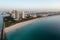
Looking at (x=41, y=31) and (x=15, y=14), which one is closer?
(x=15, y=14)

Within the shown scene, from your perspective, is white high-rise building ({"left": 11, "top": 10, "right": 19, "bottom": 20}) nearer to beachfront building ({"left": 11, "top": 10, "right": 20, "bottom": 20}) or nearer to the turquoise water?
beachfront building ({"left": 11, "top": 10, "right": 20, "bottom": 20})

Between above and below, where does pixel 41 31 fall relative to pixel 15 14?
below

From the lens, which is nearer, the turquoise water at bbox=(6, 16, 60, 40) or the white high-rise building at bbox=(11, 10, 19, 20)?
the white high-rise building at bbox=(11, 10, 19, 20)

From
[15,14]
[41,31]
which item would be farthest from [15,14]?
[41,31]

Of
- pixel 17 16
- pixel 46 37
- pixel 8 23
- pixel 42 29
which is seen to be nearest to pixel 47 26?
pixel 42 29

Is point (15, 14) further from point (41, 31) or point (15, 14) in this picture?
point (41, 31)

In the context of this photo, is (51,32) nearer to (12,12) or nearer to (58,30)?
(58,30)

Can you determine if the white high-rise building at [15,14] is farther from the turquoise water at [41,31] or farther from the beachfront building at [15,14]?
the turquoise water at [41,31]

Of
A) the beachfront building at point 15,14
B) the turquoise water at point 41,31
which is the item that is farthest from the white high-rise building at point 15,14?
the turquoise water at point 41,31

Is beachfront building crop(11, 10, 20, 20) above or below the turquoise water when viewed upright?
above

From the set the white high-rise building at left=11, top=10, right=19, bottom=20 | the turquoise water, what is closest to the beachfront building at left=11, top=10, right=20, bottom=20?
the white high-rise building at left=11, top=10, right=19, bottom=20
